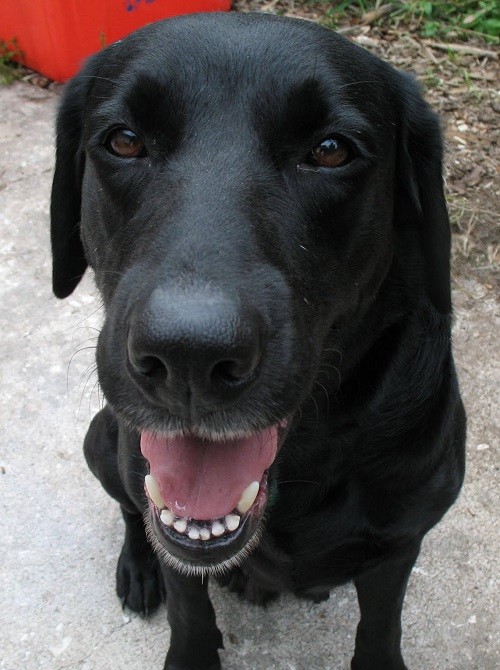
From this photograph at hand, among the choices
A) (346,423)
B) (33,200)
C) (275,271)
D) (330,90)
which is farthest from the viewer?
(33,200)

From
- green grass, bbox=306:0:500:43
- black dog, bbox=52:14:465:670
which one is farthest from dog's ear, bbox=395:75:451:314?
green grass, bbox=306:0:500:43

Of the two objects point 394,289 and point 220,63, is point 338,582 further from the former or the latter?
point 220,63

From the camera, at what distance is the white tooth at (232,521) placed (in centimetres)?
169

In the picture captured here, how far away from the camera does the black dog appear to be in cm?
147

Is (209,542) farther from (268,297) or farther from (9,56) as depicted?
(9,56)

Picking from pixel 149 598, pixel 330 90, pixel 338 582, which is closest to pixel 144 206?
pixel 330 90

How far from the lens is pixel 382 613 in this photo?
222cm

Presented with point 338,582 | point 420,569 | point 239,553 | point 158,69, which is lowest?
point 420,569

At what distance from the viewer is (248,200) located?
5.21 ft

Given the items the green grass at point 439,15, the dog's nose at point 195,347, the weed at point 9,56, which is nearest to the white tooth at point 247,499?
the dog's nose at point 195,347

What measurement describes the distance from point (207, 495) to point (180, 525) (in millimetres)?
81

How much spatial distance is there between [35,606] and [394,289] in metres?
1.50

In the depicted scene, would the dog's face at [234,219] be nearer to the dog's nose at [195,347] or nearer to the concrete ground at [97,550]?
the dog's nose at [195,347]

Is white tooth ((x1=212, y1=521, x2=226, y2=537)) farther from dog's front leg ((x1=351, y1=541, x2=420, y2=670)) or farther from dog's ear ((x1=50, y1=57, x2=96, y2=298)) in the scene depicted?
dog's ear ((x1=50, y1=57, x2=96, y2=298))
